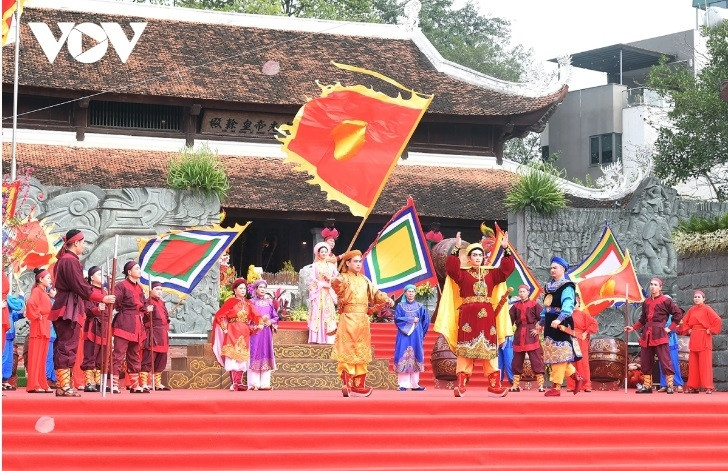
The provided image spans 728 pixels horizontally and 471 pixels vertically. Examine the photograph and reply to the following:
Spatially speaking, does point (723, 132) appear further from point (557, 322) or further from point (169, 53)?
point (557, 322)

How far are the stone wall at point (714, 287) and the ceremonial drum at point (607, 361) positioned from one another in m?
1.27

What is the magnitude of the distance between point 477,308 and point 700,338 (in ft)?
11.0

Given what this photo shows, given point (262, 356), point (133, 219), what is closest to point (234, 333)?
point (262, 356)

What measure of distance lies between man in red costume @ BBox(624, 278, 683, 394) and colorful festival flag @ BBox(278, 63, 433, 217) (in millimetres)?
3303

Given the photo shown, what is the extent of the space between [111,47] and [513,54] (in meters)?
22.9

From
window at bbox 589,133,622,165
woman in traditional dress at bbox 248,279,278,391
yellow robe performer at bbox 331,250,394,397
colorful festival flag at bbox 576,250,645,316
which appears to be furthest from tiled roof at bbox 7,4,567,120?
yellow robe performer at bbox 331,250,394,397

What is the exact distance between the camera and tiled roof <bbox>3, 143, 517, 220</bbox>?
22.7m

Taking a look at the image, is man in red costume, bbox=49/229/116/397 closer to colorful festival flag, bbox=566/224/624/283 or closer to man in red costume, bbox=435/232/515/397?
man in red costume, bbox=435/232/515/397

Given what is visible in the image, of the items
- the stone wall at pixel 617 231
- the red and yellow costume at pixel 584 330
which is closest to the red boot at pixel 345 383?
the red and yellow costume at pixel 584 330

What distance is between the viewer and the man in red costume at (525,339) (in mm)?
14109

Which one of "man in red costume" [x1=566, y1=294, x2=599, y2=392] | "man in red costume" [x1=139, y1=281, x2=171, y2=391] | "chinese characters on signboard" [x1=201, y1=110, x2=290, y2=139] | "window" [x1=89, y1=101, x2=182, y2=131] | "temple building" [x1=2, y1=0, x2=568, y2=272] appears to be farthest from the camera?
"chinese characters on signboard" [x1=201, y1=110, x2=290, y2=139]

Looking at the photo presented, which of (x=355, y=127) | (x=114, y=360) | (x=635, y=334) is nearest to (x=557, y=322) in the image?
(x=355, y=127)

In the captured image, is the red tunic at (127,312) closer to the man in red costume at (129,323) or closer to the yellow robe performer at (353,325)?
the man in red costume at (129,323)

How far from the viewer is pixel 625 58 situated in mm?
38688
